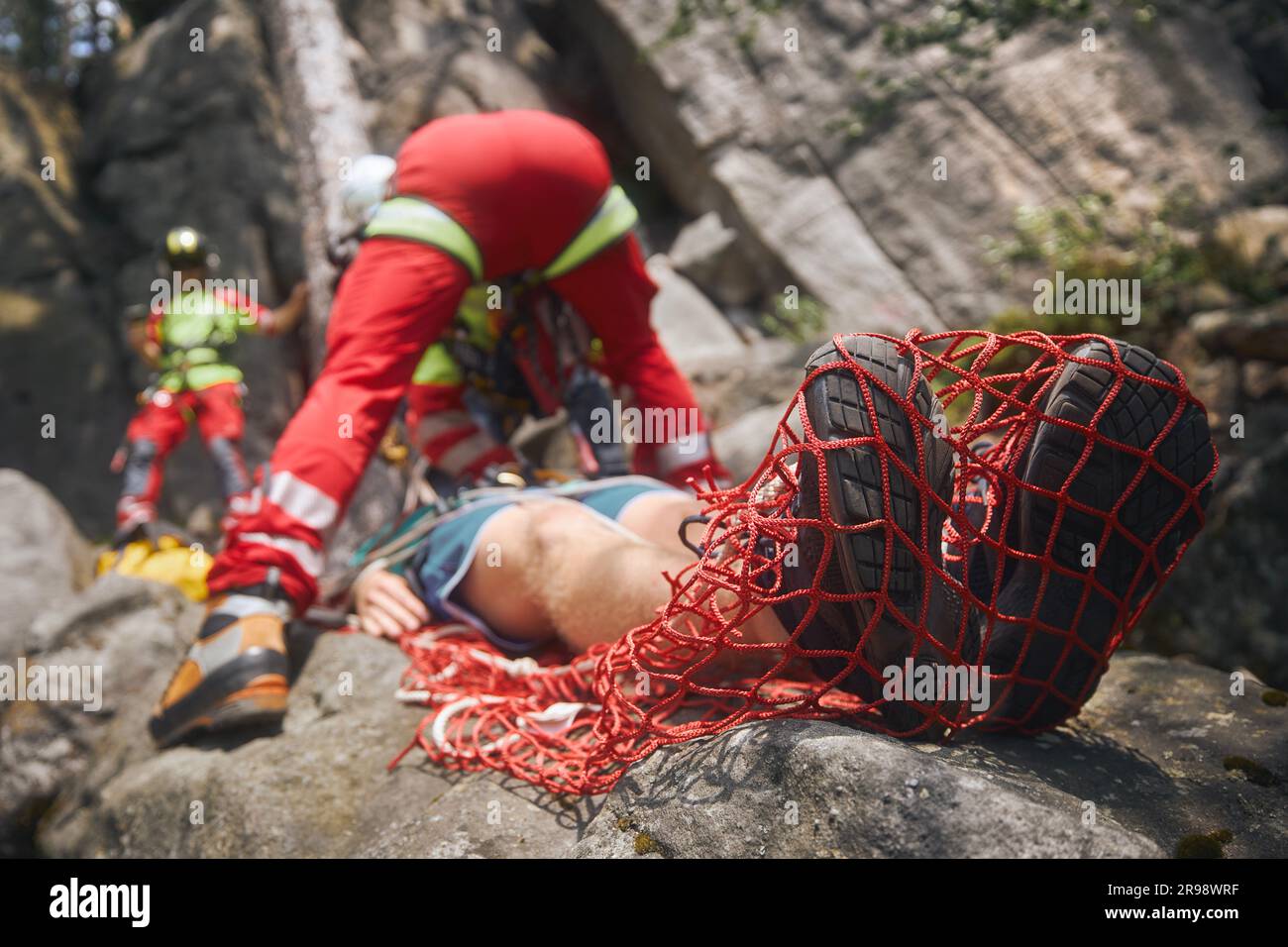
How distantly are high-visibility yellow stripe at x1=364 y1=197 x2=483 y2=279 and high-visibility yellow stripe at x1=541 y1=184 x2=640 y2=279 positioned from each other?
1.31 ft

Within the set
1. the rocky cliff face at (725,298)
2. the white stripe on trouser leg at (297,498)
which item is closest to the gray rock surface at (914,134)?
the rocky cliff face at (725,298)

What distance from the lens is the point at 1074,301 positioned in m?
5.68

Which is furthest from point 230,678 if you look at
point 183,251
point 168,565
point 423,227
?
point 183,251

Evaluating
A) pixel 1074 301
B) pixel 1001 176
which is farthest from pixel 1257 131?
pixel 1074 301

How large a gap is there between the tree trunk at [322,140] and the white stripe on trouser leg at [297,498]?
7.25ft

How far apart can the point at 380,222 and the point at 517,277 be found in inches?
24.0

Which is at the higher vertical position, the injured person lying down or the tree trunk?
the tree trunk

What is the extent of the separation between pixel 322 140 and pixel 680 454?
2819mm

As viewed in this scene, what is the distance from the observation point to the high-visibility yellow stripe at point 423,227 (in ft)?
8.31

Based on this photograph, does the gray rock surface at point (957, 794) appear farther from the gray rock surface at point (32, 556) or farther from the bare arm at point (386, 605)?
the gray rock surface at point (32, 556)

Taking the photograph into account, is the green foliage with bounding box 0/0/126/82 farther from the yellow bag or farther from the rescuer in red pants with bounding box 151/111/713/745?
the rescuer in red pants with bounding box 151/111/713/745

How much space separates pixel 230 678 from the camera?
2.20 m

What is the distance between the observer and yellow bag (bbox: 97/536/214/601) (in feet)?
14.5

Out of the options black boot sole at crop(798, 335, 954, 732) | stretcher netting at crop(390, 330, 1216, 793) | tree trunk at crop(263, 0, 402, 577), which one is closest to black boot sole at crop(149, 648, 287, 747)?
stretcher netting at crop(390, 330, 1216, 793)
